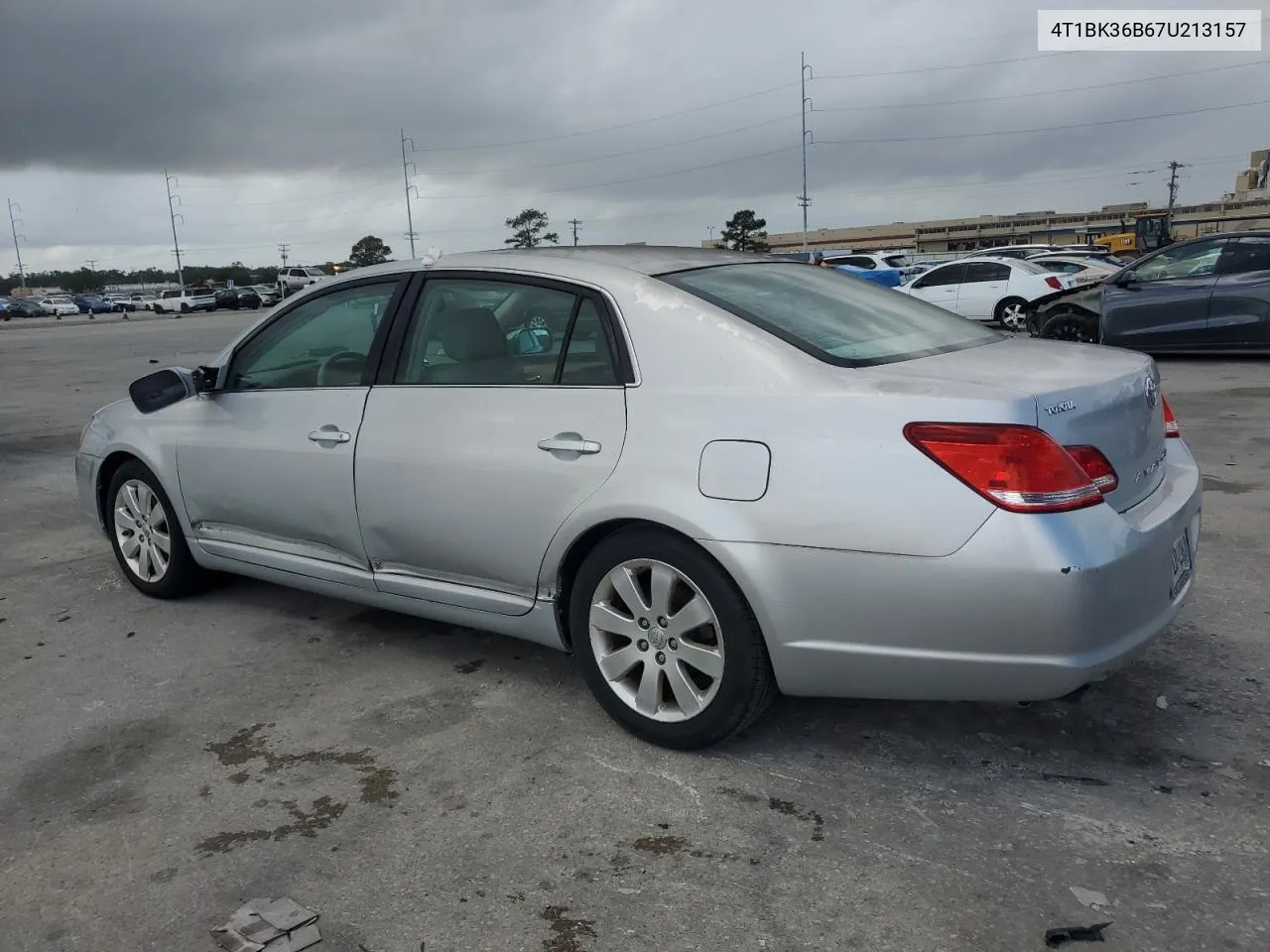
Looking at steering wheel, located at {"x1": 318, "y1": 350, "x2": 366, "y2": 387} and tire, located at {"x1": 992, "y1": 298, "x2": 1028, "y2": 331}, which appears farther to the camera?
tire, located at {"x1": 992, "y1": 298, "x2": 1028, "y2": 331}

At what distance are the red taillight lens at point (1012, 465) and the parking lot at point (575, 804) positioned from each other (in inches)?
34.9

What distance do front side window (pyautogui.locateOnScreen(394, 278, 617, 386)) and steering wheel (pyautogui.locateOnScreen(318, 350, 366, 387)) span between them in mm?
235

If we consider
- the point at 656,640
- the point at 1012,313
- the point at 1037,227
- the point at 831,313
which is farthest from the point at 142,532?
the point at 1037,227

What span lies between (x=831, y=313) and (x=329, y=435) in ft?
6.23

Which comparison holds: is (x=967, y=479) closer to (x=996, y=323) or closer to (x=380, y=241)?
(x=996, y=323)

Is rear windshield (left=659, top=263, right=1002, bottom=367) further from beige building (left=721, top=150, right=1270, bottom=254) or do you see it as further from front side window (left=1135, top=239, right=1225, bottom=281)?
beige building (left=721, top=150, right=1270, bottom=254)

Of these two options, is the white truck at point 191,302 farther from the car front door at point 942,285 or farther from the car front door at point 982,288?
the car front door at point 982,288

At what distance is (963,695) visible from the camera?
9.33 feet

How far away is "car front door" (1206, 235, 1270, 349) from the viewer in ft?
38.1

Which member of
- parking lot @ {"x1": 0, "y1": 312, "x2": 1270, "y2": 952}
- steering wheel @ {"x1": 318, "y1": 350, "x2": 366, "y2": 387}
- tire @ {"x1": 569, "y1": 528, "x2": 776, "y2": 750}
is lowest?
parking lot @ {"x1": 0, "y1": 312, "x2": 1270, "y2": 952}

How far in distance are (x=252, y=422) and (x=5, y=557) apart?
2.67 m

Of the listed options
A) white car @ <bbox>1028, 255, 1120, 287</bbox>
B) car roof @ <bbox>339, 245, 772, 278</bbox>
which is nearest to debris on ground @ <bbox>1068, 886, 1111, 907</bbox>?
car roof @ <bbox>339, 245, 772, 278</bbox>

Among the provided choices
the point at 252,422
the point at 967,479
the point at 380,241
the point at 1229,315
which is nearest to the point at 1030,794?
the point at 967,479

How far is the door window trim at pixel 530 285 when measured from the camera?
332 cm
